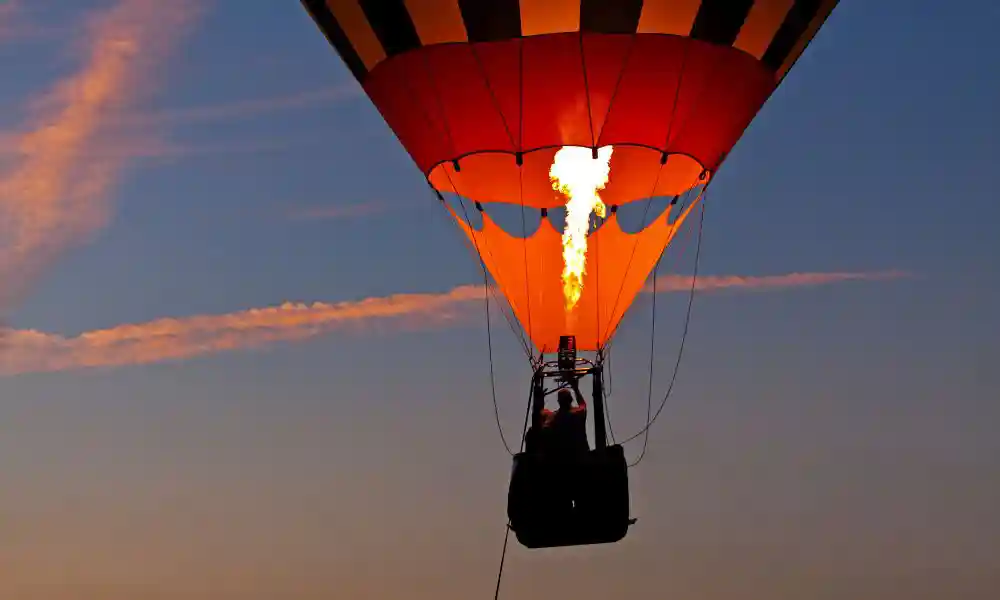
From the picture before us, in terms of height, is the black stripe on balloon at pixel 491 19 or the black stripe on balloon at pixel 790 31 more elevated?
the black stripe on balloon at pixel 790 31

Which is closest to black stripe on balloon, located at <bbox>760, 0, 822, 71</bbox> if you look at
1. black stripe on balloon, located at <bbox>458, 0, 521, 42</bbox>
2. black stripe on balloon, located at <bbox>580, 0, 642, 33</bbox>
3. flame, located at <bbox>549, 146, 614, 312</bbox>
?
black stripe on balloon, located at <bbox>580, 0, 642, 33</bbox>

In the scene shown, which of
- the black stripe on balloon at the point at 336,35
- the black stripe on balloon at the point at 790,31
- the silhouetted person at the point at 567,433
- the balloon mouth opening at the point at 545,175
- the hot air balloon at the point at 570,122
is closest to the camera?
the silhouetted person at the point at 567,433

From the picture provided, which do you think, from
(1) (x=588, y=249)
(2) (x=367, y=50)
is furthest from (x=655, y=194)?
(2) (x=367, y=50)

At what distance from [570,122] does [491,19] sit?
1264 millimetres

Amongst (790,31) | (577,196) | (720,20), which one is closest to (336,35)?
(577,196)

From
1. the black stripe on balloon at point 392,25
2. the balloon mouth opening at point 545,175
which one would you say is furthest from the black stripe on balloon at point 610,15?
the black stripe on balloon at point 392,25

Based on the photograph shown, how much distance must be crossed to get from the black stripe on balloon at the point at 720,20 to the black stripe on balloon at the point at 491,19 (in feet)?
5.75

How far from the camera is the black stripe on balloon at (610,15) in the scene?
53.5ft

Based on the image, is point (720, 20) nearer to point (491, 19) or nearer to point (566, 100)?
point (566, 100)

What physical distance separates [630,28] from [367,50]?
277 centimetres

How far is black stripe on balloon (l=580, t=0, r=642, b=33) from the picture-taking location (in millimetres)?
16312

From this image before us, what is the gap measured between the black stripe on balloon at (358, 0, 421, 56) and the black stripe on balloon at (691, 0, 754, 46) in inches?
109

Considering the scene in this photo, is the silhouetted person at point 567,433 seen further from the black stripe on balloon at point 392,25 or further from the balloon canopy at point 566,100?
the black stripe on balloon at point 392,25

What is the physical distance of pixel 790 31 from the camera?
692 inches
